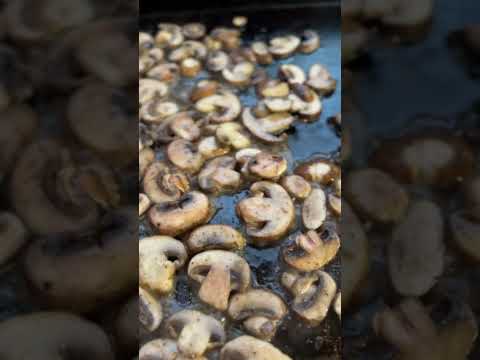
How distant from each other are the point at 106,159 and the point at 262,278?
0.63 m

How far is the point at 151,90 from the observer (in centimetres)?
160

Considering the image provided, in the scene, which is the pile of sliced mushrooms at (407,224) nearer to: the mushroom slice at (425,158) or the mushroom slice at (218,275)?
the mushroom slice at (425,158)

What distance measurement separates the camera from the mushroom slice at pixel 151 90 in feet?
5.20

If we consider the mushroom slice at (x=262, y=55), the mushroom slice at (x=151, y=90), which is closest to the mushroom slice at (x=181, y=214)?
the mushroom slice at (x=151, y=90)

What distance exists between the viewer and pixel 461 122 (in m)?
0.53

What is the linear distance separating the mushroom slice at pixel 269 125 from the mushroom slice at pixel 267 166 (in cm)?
10

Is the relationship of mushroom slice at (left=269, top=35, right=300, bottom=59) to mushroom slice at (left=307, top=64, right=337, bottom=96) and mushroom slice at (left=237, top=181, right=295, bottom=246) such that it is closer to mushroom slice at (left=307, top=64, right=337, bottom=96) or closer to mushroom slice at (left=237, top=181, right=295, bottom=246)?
mushroom slice at (left=307, top=64, right=337, bottom=96)

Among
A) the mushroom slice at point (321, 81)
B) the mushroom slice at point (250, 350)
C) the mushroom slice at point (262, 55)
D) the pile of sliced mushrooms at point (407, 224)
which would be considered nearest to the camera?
the pile of sliced mushrooms at point (407, 224)

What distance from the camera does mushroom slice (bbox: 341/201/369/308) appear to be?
0.53 metres

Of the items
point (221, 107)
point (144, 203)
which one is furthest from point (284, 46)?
point (144, 203)

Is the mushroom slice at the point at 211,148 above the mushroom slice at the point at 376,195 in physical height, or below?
below

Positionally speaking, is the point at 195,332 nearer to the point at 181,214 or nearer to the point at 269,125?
the point at 181,214

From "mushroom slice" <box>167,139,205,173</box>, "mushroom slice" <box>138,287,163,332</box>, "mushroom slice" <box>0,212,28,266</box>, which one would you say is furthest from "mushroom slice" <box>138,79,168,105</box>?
"mushroom slice" <box>0,212,28,266</box>

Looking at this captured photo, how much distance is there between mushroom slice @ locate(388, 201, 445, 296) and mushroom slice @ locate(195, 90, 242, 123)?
0.97 metres
